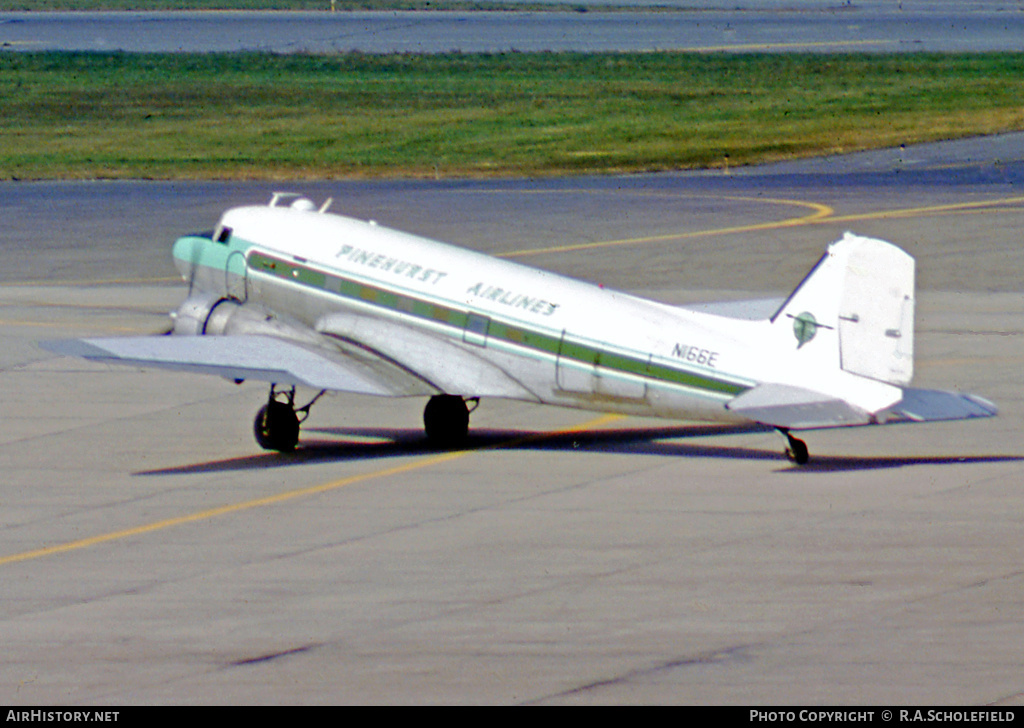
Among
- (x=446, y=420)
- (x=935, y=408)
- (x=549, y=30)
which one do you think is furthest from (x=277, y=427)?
(x=549, y=30)

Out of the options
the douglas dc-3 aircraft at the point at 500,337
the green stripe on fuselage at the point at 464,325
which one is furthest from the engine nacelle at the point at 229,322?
the green stripe on fuselage at the point at 464,325

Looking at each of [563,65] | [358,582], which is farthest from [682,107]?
[358,582]

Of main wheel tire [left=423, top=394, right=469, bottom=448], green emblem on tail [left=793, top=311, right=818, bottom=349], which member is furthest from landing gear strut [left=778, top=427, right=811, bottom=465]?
main wheel tire [left=423, top=394, right=469, bottom=448]

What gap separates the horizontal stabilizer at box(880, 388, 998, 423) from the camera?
2456cm

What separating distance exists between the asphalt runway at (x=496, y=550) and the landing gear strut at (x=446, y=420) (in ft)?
1.43

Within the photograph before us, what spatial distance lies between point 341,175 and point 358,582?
5457cm

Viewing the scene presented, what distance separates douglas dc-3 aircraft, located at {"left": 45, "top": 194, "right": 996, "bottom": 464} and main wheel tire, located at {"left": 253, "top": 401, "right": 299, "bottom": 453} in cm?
3

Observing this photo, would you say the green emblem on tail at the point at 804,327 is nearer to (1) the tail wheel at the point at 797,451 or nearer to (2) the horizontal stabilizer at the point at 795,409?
(2) the horizontal stabilizer at the point at 795,409

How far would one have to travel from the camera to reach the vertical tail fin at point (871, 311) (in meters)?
24.8

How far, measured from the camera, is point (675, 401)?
26.6m

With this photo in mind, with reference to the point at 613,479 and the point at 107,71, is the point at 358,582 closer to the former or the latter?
the point at 613,479

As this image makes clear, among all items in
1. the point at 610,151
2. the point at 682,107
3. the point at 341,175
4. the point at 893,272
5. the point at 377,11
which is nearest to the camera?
the point at 893,272

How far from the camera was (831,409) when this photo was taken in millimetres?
24672

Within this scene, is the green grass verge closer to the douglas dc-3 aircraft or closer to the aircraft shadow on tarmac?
the douglas dc-3 aircraft
